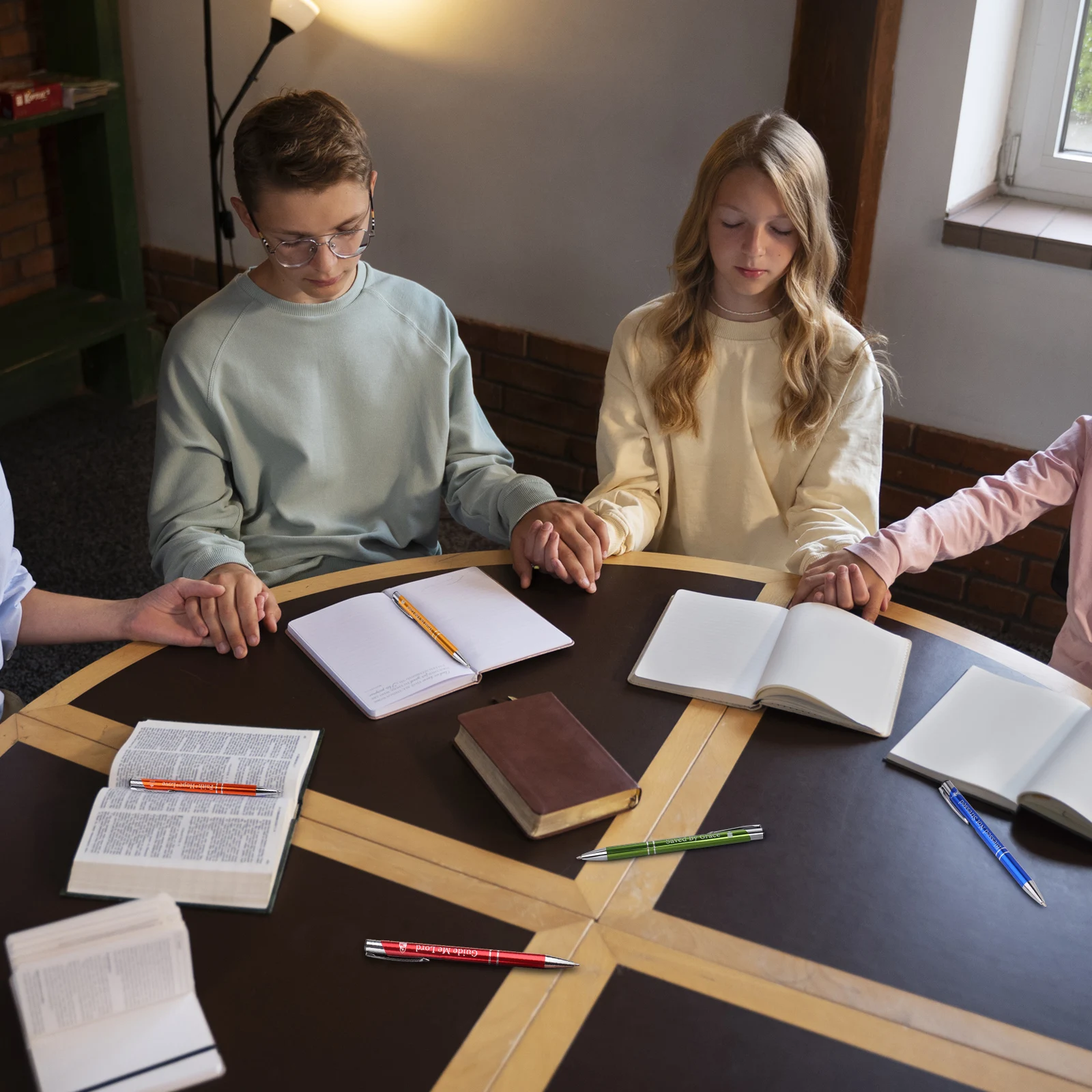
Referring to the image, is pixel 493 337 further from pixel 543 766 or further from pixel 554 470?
pixel 543 766

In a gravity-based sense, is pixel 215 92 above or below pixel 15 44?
below

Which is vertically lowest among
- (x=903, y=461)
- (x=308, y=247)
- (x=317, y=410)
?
(x=903, y=461)

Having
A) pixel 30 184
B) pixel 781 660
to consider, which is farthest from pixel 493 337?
pixel 781 660

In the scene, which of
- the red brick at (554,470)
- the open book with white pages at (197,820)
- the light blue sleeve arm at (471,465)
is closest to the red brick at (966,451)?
the red brick at (554,470)

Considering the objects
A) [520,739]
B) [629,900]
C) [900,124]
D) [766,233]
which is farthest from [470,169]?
[629,900]

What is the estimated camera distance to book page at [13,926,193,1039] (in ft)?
3.09

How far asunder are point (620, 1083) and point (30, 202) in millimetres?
3394

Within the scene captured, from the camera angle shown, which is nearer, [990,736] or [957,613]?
[990,736]

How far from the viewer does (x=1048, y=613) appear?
2.69 m

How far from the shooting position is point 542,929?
3.52ft

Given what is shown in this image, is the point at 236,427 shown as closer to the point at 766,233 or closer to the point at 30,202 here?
the point at 766,233

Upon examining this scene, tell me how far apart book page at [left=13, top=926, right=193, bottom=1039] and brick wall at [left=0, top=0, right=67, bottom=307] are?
10.0 feet

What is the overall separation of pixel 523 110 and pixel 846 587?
1.83 meters

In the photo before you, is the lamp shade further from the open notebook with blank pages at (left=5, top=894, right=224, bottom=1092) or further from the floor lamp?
the open notebook with blank pages at (left=5, top=894, right=224, bottom=1092)
